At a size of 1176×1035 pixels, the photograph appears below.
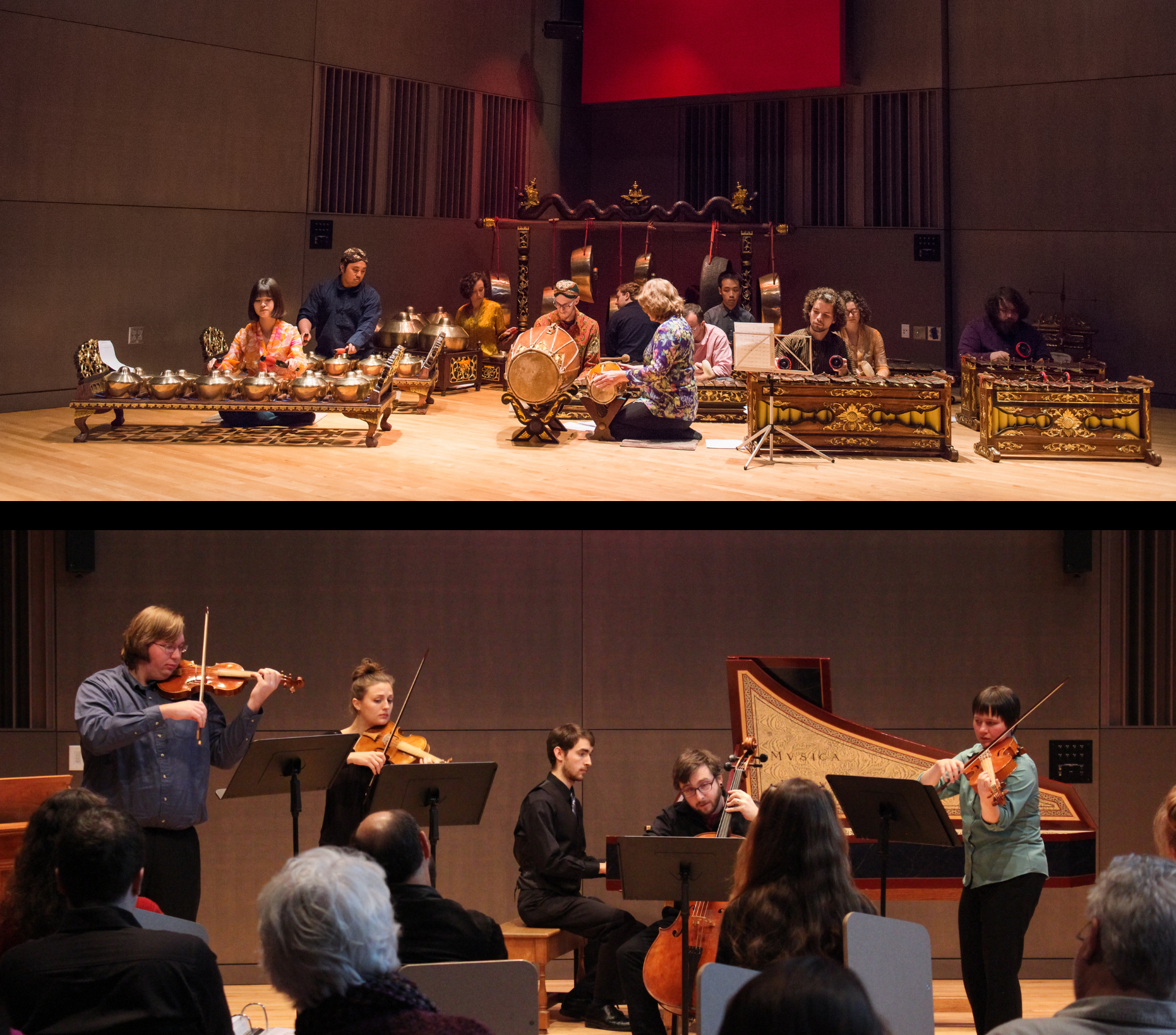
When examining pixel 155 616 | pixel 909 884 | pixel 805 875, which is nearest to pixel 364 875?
→ pixel 805 875

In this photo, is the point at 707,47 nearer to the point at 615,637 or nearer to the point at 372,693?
the point at 615,637

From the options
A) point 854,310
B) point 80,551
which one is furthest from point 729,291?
point 80,551

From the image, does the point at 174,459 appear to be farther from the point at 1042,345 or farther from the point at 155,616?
the point at 1042,345

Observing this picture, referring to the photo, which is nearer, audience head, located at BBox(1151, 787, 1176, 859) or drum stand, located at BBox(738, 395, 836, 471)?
audience head, located at BBox(1151, 787, 1176, 859)

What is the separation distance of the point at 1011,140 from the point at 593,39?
318 cm

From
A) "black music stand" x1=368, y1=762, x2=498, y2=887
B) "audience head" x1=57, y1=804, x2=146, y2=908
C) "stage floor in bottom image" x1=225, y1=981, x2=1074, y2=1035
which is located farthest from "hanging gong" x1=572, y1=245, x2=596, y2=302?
"audience head" x1=57, y1=804, x2=146, y2=908

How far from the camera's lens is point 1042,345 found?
26.2 feet

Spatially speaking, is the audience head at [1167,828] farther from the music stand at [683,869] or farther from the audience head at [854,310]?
the audience head at [854,310]

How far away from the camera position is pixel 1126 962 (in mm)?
2254

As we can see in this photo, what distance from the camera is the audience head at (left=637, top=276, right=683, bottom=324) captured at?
692cm

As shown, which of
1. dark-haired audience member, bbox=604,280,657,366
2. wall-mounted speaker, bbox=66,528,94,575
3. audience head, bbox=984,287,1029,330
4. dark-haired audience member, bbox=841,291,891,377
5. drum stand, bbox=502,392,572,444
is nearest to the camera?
wall-mounted speaker, bbox=66,528,94,575

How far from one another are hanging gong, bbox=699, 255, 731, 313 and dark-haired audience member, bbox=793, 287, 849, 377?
5.11ft

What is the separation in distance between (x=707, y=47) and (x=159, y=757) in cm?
713

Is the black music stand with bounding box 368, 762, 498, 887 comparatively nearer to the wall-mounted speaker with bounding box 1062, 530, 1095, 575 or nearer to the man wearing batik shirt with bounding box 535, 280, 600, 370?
the man wearing batik shirt with bounding box 535, 280, 600, 370
